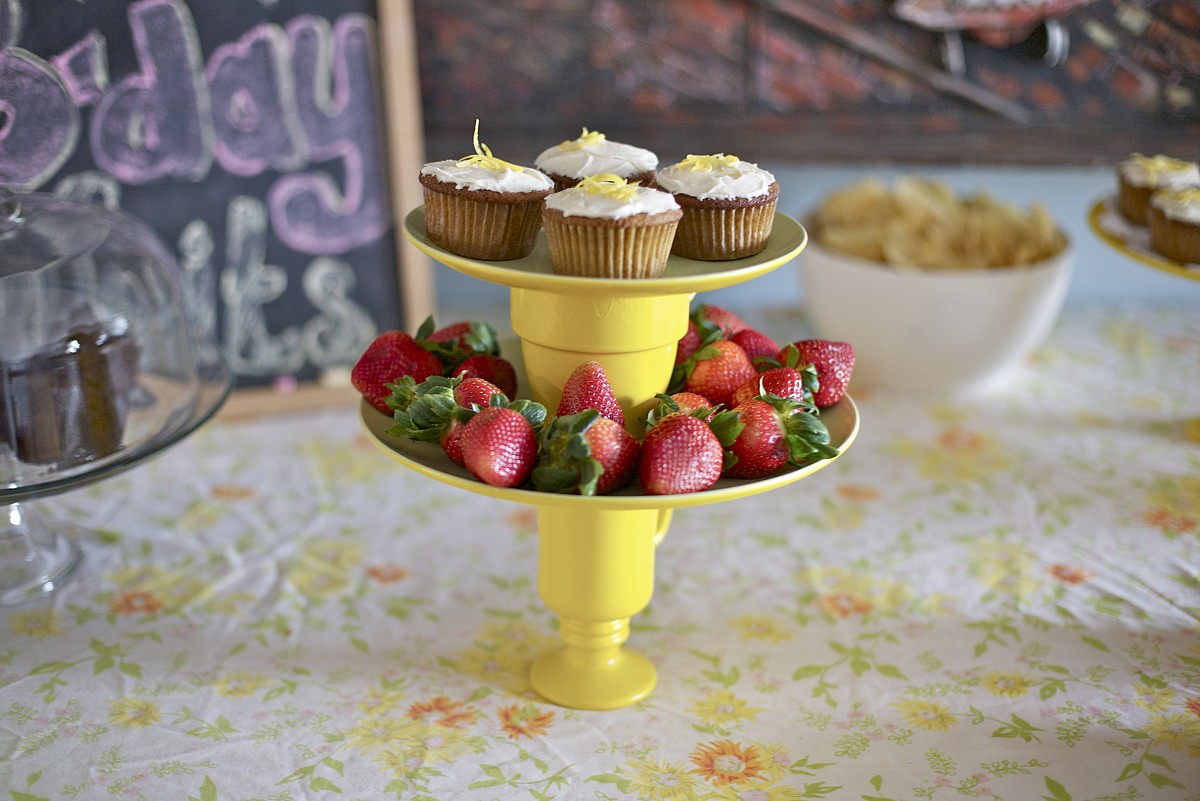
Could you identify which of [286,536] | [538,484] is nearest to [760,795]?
[538,484]

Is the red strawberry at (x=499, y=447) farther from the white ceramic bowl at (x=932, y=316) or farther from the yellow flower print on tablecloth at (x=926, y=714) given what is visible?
the white ceramic bowl at (x=932, y=316)

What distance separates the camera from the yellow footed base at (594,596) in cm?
96

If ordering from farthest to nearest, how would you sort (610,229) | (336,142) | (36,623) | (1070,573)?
(336,142) < (1070,573) < (36,623) < (610,229)

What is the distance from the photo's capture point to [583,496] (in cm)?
81

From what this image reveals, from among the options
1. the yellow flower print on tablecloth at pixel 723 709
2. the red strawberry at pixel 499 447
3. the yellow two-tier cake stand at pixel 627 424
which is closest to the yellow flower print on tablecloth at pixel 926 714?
the yellow flower print on tablecloth at pixel 723 709

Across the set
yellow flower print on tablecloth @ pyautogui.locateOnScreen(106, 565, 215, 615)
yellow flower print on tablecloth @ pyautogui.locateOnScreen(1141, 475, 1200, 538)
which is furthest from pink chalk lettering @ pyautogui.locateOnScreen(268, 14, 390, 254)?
yellow flower print on tablecloth @ pyautogui.locateOnScreen(1141, 475, 1200, 538)

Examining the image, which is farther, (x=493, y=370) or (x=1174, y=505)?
(x=1174, y=505)

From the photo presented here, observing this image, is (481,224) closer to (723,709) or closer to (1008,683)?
(723,709)

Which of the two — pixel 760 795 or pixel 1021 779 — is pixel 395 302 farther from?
pixel 1021 779

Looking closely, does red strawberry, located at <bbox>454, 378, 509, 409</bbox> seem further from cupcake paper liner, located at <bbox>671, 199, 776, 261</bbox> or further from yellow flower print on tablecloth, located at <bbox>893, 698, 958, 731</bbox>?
yellow flower print on tablecloth, located at <bbox>893, 698, 958, 731</bbox>

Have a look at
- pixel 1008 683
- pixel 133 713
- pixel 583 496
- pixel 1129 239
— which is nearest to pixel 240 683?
pixel 133 713

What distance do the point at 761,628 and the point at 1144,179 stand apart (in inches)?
33.8

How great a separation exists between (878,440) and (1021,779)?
719 mm

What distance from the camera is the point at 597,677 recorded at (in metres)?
1.03
